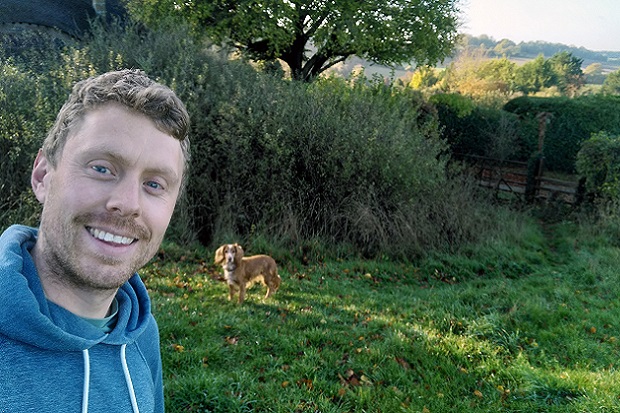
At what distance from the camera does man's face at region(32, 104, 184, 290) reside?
1.33 m

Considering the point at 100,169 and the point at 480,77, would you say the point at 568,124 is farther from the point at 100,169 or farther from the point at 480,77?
the point at 100,169

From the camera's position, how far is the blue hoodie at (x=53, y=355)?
116 cm

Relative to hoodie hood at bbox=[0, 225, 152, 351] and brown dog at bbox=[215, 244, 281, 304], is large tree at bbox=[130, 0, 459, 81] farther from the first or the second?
hoodie hood at bbox=[0, 225, 152, 351]

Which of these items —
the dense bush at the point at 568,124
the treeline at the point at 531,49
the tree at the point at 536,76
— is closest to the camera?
the dense bush at the point at 568,124

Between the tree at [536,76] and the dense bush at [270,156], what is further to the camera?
the tree at [536,76]

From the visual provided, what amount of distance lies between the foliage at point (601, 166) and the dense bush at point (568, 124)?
21.6ft

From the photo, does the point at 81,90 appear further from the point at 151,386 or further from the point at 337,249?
the point at 337,249

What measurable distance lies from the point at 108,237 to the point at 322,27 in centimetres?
1695

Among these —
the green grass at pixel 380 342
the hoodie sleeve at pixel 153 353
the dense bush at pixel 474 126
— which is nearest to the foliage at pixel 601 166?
the green grass at pixel 380 342

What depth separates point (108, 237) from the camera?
1371mm

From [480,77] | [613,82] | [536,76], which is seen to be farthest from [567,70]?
[480,77]

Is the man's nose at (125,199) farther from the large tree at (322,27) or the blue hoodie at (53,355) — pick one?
the large tree at (322,27)

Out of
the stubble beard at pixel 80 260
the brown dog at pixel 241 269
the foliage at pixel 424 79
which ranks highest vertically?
the foliage at pixel 424 79

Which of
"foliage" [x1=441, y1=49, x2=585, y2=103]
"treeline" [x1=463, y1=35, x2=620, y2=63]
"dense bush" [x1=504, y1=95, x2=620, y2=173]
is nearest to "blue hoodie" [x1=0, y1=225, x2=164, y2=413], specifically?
"dense bush" [x1=504, y1=95, x2=620, y2=173]
